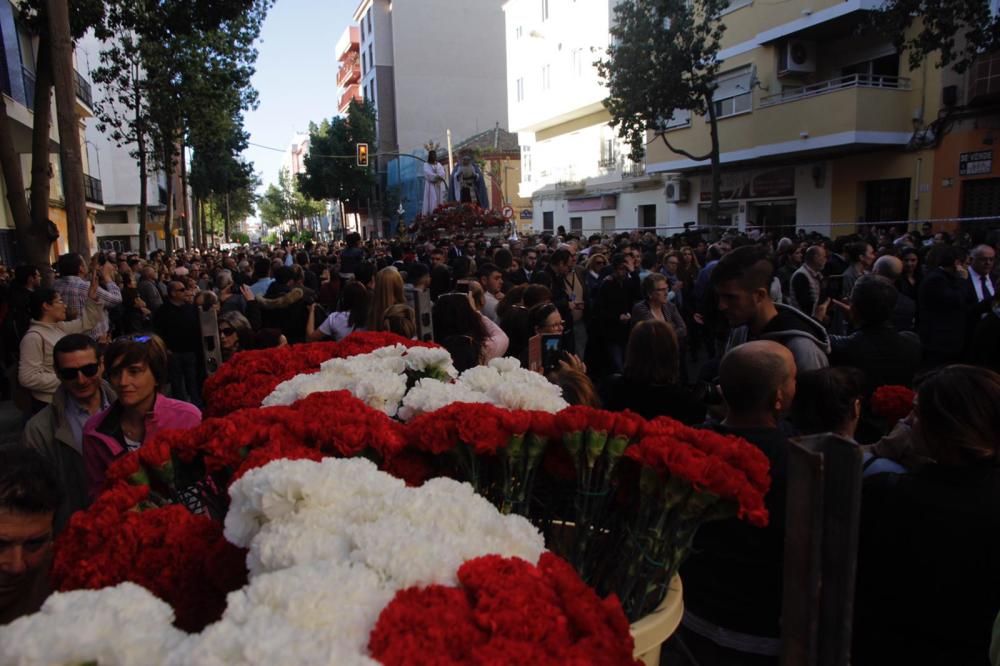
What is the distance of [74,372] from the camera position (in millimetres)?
3449

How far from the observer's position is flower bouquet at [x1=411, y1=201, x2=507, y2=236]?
14.8 metres

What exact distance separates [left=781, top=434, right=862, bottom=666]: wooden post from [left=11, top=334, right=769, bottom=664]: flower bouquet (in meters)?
0.25

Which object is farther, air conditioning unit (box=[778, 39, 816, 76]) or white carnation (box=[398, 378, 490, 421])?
air conditioning unit (box=[778, 39, 816, 76])

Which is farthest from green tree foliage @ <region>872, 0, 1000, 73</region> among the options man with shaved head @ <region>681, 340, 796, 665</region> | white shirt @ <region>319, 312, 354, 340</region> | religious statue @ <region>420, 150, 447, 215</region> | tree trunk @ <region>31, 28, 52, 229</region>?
man with shaved head @ <region>681, 340, 796, 665</region>

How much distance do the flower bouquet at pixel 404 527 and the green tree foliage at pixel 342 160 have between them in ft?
171

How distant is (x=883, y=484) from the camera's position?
7.45 ft

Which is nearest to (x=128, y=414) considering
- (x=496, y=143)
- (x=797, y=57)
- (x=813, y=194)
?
(x=813, y=194)

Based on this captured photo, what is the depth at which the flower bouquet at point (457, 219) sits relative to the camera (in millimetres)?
14844

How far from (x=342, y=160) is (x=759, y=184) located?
119 ft

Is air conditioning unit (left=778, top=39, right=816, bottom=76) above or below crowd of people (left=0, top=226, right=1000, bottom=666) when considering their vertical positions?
above

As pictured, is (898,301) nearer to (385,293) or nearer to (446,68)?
(385,293)

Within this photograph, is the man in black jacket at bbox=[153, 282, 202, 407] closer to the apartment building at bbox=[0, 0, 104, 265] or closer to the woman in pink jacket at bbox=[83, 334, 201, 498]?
the apartment building at bbox=[0, 0, 104, 265]

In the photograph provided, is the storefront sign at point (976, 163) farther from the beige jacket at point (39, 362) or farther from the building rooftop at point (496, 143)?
the building rooftop at point (496, 143)

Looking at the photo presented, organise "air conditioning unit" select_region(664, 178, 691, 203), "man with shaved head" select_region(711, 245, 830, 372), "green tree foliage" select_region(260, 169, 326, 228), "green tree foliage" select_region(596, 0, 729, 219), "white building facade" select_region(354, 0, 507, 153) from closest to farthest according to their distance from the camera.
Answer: "man with shaved head" select_region(711, 245, 830, 372) → "green tree foliage" select_region(596, 0, 729, 219) → "air conditioning unit" select_region(664, 178, 691, 203) → "white building facade" select_region(354, 0, 507, 153) → "green tree foliage" select_region(260, 169, 326, 228)
